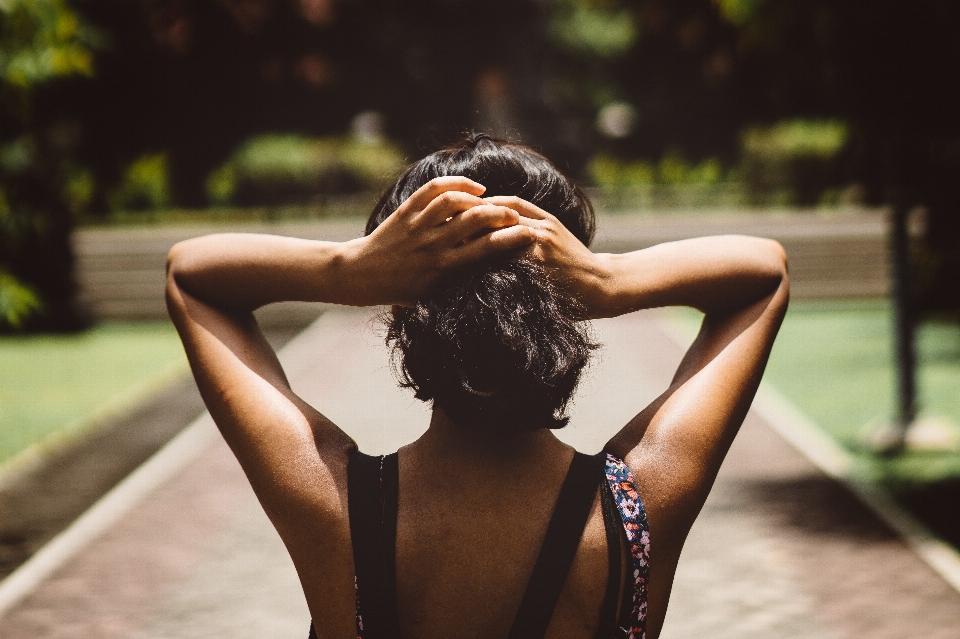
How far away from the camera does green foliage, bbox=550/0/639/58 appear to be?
48.2 meters

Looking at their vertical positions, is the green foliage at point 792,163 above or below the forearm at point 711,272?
below

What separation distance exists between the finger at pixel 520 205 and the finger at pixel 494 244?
1.6 inches

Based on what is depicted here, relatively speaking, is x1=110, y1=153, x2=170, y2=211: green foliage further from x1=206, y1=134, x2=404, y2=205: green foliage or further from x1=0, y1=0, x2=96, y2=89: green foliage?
x1=0, y1=0, x2=96, y2=89: green foliage

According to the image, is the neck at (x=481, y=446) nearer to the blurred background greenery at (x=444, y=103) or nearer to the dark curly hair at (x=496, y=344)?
the dark curly hair at (x=496, y=344)

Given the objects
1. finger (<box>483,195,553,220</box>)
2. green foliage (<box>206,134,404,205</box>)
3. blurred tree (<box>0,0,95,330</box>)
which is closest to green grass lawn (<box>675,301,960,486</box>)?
finger (<box>483,195,553,220</box>)

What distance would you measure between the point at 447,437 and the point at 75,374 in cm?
1194

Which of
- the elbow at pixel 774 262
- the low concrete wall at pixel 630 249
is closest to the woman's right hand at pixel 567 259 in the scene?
the elbow at pixel 774 262

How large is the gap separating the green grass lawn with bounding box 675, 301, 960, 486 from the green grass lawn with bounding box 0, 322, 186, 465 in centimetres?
652

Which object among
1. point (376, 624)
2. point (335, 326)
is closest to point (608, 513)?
point (376, 624)

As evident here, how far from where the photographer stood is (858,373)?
1203 centimetres

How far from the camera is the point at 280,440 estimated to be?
1.65 metres

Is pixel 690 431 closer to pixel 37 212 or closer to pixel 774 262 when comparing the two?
pixel 774 262

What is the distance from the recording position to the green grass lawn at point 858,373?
821 cm

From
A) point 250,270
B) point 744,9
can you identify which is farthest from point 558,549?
point 744,9
